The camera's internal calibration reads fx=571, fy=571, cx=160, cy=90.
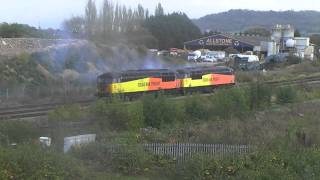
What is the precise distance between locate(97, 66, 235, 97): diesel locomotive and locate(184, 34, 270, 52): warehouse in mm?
62404

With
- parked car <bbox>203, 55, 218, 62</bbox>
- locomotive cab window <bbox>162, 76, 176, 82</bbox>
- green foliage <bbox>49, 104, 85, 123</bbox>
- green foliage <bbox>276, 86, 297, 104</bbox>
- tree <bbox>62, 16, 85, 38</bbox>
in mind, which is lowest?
green foliage <bbox>276, 86, 297, 104</bbox>

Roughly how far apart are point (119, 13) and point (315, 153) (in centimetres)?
9720

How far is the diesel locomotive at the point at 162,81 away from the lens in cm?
4059

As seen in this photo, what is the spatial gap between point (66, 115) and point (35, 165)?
1369 centimetres

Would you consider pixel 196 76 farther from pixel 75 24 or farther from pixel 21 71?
pixel 75 24

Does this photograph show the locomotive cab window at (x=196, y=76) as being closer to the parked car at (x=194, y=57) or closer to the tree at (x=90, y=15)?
the parked car at (x=194, y=57)

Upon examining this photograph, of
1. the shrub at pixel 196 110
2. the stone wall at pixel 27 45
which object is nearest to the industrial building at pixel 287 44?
the stone wall at pixel 27 45

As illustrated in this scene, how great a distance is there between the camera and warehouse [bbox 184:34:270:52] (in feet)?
371

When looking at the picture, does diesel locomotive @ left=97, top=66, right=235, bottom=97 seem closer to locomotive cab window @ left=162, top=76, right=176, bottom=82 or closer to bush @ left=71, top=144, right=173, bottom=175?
locomotive cab window @ left=162, top=76, right=176, bottom=82

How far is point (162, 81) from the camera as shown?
4416 cm

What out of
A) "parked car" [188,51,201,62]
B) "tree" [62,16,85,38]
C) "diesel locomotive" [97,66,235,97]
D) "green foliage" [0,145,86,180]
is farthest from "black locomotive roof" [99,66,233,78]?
"tree" [62,16,85,38]

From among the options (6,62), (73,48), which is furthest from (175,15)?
(6,62)

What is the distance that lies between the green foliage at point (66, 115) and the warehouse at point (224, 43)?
280 ft

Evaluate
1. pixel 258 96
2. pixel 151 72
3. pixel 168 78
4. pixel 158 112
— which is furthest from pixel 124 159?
pixel 168 78
